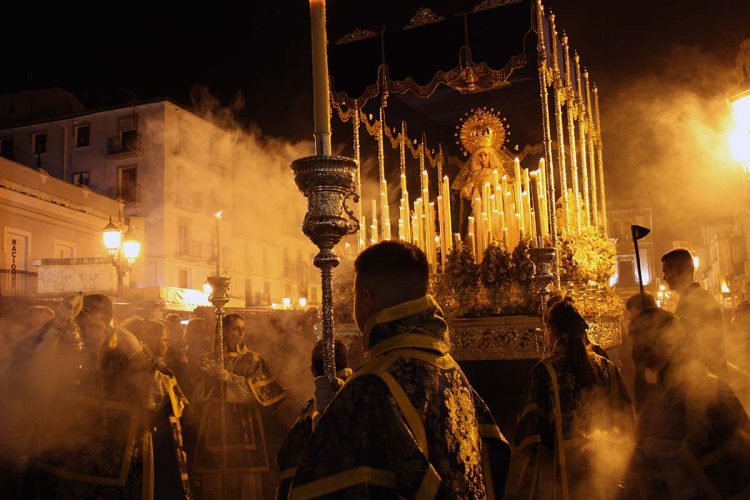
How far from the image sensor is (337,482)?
1983 mm

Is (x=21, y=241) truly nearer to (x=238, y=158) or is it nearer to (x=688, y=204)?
(x=238, y=158)

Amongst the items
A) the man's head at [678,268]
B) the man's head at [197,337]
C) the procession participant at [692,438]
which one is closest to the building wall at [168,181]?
the man's head at [197,337]

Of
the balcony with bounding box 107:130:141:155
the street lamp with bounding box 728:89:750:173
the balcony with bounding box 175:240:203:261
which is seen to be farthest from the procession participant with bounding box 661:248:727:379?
the balcony with bounding box 107:130:141:155

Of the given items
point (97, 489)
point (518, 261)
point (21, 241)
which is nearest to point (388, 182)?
point (518, 261)

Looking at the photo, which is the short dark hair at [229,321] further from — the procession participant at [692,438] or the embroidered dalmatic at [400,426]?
the embroidered dalmatic at [400,426]

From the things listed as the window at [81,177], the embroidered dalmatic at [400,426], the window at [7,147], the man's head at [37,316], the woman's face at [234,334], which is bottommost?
the embroidered dalmatic at [400,426]

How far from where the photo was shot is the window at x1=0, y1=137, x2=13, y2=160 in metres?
34.9

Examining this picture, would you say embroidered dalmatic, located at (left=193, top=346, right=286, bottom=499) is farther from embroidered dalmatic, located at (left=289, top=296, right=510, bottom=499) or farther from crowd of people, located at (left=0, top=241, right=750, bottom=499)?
embroidered dalmatic, located at (left=289, top=296, right=510, bottom=499)

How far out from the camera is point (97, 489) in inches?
158

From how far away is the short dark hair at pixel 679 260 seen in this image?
17.4ft

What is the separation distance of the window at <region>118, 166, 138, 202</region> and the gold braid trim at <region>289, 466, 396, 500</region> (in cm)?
3238

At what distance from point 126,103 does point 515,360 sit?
104 ft

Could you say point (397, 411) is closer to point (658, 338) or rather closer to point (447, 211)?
point (658, 338)

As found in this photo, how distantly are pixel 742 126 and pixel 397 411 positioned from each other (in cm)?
434
